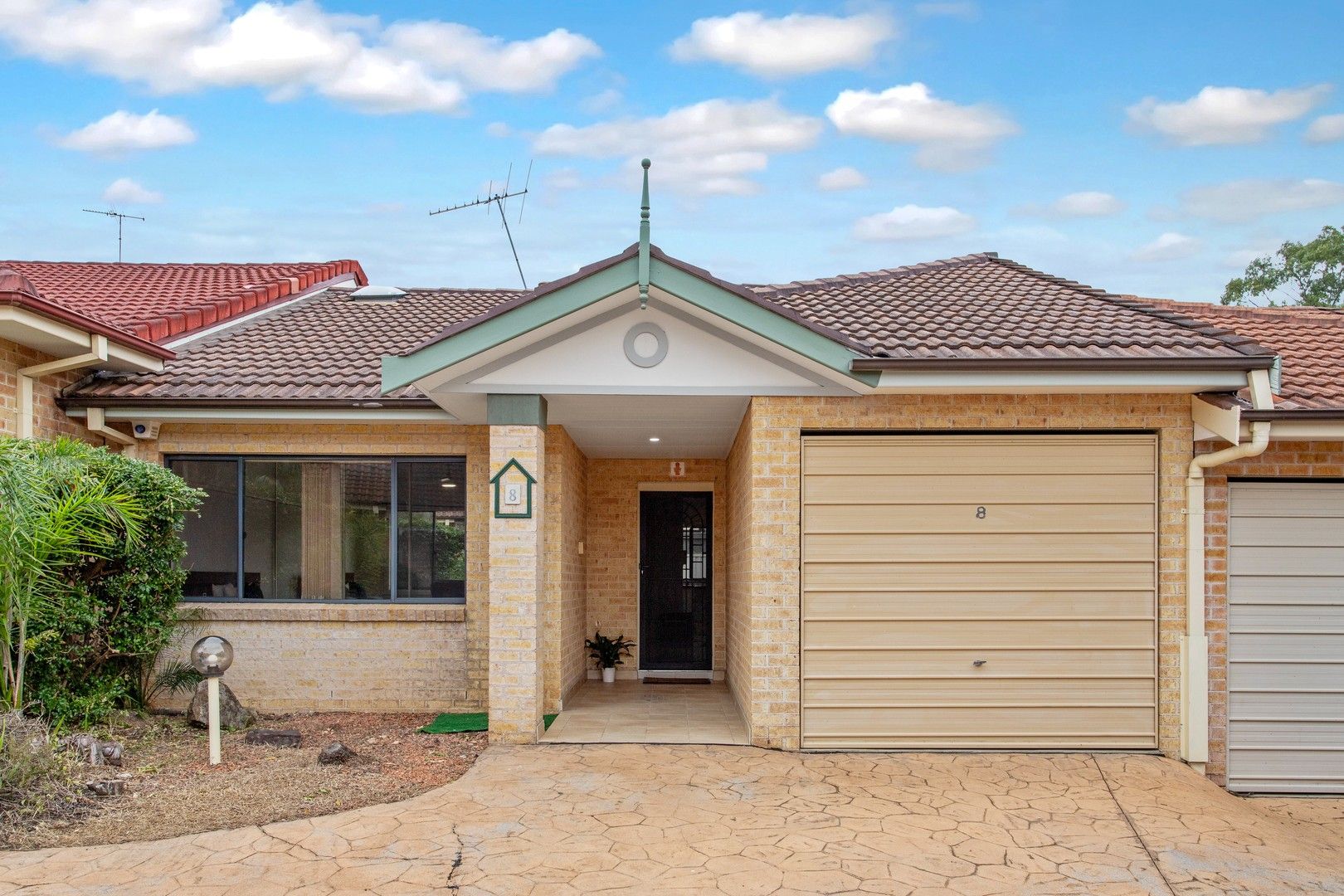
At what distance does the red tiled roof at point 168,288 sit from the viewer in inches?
434

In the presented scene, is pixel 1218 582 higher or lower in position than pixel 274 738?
higher

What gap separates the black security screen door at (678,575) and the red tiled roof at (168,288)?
19.0ft

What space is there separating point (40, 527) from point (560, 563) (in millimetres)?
4480

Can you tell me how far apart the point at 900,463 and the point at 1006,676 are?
77.2 inches

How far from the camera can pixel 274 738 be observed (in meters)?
8.20

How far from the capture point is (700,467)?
12797 millimetres

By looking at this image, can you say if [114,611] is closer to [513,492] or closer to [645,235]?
[513,492]

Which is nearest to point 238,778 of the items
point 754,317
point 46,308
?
point 46,308

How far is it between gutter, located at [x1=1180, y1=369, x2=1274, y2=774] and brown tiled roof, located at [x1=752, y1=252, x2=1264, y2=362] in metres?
1.12

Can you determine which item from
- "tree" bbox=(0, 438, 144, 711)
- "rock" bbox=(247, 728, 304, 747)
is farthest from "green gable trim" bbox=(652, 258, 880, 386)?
"rock" bbox=(247, 728, 304, 747)

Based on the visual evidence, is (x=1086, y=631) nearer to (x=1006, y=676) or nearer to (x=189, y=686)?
(x=1006, y=676)

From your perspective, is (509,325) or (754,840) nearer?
(754,840)

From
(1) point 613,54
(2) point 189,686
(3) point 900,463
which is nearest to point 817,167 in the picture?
(1) point 613,54

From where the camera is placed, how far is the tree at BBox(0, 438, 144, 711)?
7.02m
